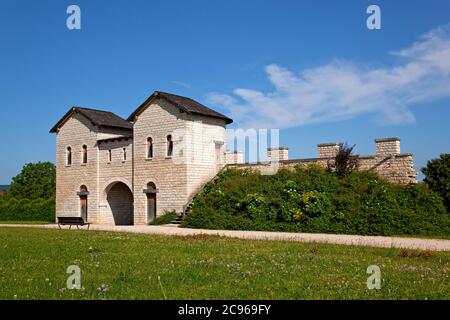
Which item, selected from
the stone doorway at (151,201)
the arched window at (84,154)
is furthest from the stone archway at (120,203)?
the stone doorway at (151,201)

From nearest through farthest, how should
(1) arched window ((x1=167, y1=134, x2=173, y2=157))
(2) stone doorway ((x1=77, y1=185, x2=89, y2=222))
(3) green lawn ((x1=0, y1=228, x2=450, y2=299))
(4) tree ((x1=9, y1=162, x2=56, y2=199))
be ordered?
(3) green lawn ((x1=0, y1=228, x2=450, y2=299)) < (1) arched window ((x1=167, y1=134, x2=173, y2=157)) < (2) stone doorway ((x1=77, y1=185, x2=89, y2=222)) < (4) tree ((x1=9, y1=162, x2=56, y2=199))

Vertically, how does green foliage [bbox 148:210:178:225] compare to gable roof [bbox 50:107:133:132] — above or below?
below

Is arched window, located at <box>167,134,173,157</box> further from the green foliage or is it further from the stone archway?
the stone archway

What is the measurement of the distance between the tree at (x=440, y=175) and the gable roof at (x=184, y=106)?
1313 cm

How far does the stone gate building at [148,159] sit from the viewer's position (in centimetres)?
2741

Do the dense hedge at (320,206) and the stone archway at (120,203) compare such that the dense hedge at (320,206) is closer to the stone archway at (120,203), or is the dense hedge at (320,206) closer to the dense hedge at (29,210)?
the stone archway at (120,203)

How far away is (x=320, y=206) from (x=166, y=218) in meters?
10.3

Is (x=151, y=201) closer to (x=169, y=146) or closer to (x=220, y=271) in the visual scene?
(x=169, y=146)

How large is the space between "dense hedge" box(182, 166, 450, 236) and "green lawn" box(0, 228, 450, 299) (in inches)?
245

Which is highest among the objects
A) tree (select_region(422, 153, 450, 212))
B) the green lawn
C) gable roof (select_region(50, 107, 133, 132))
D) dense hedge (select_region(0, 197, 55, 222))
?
gable roof (select_region(50, 107, 133, 132))

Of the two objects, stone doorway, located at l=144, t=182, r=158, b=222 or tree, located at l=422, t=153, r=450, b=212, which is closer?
tree, located at l=422, t=153, r=450, b=212

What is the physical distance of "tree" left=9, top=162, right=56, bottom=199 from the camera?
235 feet

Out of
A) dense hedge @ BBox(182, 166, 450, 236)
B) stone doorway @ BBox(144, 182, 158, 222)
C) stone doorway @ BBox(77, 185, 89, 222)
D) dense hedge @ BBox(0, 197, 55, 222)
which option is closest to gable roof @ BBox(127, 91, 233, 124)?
stone doorway @ BBox(144, 182, 158, 222)
